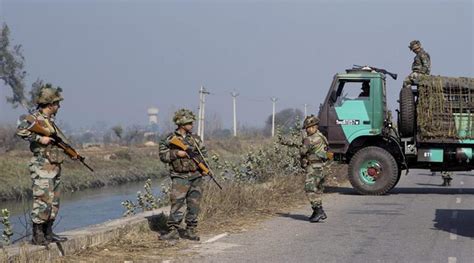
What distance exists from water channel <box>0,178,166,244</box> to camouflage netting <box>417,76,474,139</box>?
6257mm

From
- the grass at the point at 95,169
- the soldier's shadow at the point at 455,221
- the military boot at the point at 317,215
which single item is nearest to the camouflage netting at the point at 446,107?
the soldier's shadow at the point at 455,221

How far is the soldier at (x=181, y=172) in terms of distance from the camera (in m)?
9.47

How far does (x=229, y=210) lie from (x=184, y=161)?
321cm

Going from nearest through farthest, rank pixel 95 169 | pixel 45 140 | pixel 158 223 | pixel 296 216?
pixel 45 140 < pixel 158 223 < pixel 296 216 < pixel 95 169

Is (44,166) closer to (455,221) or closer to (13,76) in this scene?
(455,221)

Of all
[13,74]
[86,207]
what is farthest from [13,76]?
[86,207]

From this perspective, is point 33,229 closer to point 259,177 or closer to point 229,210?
point 229,210

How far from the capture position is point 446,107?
1568 cm

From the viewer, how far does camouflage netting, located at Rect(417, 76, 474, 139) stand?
15664mm

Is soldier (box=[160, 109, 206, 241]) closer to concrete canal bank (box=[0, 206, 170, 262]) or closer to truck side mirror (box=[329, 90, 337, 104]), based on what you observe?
concrete canal bank (box=[0, 206, 170, 262])

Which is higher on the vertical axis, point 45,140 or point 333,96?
point 333,96

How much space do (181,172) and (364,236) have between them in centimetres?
294

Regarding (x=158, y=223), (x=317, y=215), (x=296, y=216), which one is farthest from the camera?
(x=296, y=216)

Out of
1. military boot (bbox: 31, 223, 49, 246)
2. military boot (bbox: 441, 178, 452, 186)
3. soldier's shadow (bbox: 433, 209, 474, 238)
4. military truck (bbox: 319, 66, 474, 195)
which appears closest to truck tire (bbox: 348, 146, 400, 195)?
military truck (bbox: 319, 66, 474, 195)
